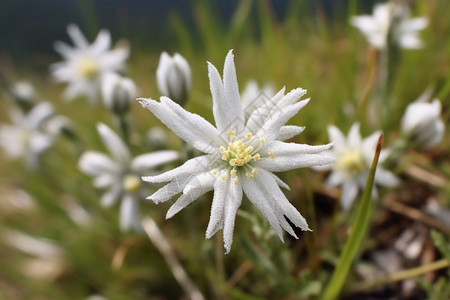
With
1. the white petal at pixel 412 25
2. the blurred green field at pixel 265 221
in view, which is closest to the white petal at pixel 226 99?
the blurred green field at pixel 265 221

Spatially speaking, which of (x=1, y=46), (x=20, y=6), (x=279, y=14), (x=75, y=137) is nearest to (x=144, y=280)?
(x=75, y=137)

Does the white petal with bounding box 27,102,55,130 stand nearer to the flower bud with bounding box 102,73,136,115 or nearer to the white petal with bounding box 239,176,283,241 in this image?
the flower bud with bounding box 102,73,136,115

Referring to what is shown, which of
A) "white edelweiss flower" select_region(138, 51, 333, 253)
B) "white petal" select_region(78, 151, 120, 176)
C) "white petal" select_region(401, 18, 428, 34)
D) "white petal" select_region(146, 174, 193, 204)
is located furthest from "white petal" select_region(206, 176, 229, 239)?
"white petal" select_region(401, 18, 428, 34)

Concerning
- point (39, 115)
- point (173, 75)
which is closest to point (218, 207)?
point (173, 75)

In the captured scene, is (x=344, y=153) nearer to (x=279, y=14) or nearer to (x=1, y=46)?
(x=279, y=14)

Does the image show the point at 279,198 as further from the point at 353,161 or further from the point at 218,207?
the point at 353,161

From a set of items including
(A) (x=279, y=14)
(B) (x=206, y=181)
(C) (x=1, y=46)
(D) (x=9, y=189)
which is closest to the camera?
(B) (x=206, y=181)

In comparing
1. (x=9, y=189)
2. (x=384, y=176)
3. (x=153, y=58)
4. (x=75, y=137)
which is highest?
(x=153, y=58)
